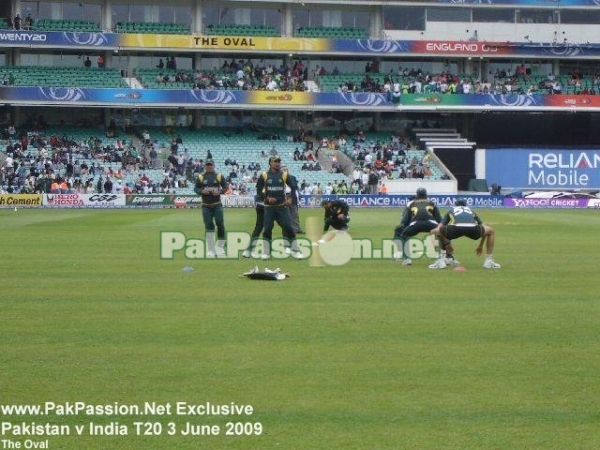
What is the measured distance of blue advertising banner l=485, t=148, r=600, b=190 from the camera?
67.3 metres

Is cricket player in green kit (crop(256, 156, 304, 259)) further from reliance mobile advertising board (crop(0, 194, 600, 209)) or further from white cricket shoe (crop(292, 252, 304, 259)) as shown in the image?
reliance mobile advertising board (crop(0, 194, 600, 209))

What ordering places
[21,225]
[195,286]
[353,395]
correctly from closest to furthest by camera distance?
[353,395] → [195,286] → [21,225]

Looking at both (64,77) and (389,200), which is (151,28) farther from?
(389,200)

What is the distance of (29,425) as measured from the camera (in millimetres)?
7402

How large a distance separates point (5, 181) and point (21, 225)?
22.8 m

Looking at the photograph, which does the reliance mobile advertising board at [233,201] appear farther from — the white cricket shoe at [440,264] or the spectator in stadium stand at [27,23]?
the white cricket shoe at [440,264]

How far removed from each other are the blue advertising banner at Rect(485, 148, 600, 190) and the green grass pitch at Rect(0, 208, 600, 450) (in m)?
49.1

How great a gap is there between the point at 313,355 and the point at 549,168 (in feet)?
199

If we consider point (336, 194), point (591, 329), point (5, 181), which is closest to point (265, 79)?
point (336, 194)

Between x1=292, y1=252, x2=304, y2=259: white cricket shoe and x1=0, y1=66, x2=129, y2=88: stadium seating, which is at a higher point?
x1=0, y1=66, x2=129, y2=88: stadium seating

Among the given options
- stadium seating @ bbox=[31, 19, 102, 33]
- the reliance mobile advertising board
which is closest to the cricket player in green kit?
the reliance mobile advertising board

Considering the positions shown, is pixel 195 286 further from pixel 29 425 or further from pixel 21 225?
pixel 21 225

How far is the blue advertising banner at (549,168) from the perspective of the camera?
221 ft

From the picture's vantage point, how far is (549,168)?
68.2m
